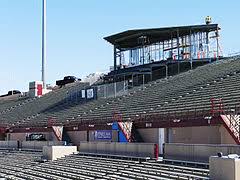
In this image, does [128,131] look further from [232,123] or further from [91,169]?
[232,123]

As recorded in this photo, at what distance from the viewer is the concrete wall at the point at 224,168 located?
12.1m

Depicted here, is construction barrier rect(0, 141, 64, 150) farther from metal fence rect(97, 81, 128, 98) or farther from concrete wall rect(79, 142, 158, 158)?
metal fence rect(97, 81, 128, 98)

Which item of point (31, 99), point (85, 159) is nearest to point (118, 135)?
point (85, 159)

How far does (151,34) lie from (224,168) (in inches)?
1015

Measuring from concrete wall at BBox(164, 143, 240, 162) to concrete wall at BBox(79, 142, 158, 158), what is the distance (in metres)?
1.20

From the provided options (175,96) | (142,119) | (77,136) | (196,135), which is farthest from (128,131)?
(77,136)

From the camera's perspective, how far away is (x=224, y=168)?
41.2 ft

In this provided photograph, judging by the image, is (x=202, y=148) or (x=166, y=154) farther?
(x=166, y=154)

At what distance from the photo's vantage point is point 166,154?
19.6 m

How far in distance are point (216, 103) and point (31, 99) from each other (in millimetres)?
33309

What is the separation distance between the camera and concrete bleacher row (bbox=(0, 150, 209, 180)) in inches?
628

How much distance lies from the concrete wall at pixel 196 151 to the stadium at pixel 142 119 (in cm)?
4

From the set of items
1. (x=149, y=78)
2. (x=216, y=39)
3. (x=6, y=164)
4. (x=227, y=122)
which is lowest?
(x=6, y=164)

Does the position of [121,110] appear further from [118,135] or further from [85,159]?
[85,159]
